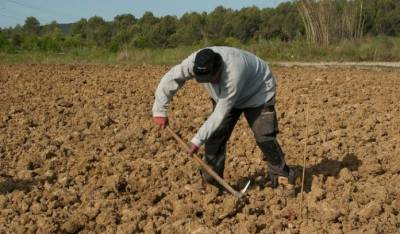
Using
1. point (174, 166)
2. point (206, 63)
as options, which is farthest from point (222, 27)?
point (206, 63)

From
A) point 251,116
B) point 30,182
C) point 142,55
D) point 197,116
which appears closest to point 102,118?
point 197,116

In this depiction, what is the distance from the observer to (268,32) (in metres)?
30.9

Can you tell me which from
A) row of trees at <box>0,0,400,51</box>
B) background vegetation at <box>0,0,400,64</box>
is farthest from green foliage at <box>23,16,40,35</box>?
background vegetation at <box>0,0,400,64</box>

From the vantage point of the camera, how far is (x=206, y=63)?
12.7ft

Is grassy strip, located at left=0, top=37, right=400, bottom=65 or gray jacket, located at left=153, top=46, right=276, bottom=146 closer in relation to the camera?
gray jacket, located at left=153, top=46, right=276, bottom=146

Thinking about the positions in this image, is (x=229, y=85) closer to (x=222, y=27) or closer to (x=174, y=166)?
(x=174, y=166)

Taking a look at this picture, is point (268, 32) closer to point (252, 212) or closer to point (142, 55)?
point (142, 55)

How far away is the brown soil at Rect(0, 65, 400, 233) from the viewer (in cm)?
430

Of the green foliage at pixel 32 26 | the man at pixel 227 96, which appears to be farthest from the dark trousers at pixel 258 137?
the green foliage at pixel 32 26

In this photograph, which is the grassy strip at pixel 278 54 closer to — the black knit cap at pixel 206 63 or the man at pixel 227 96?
the man at pixel 227 96

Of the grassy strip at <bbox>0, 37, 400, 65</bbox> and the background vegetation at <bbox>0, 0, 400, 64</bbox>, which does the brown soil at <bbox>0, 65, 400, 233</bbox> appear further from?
the background vegetation at <bbox>0, 0, 400, 64</bbox>

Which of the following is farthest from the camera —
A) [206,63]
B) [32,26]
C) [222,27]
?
[32,26]

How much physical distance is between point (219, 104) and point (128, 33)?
2929 cm

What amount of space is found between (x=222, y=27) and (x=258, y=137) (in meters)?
30.7
